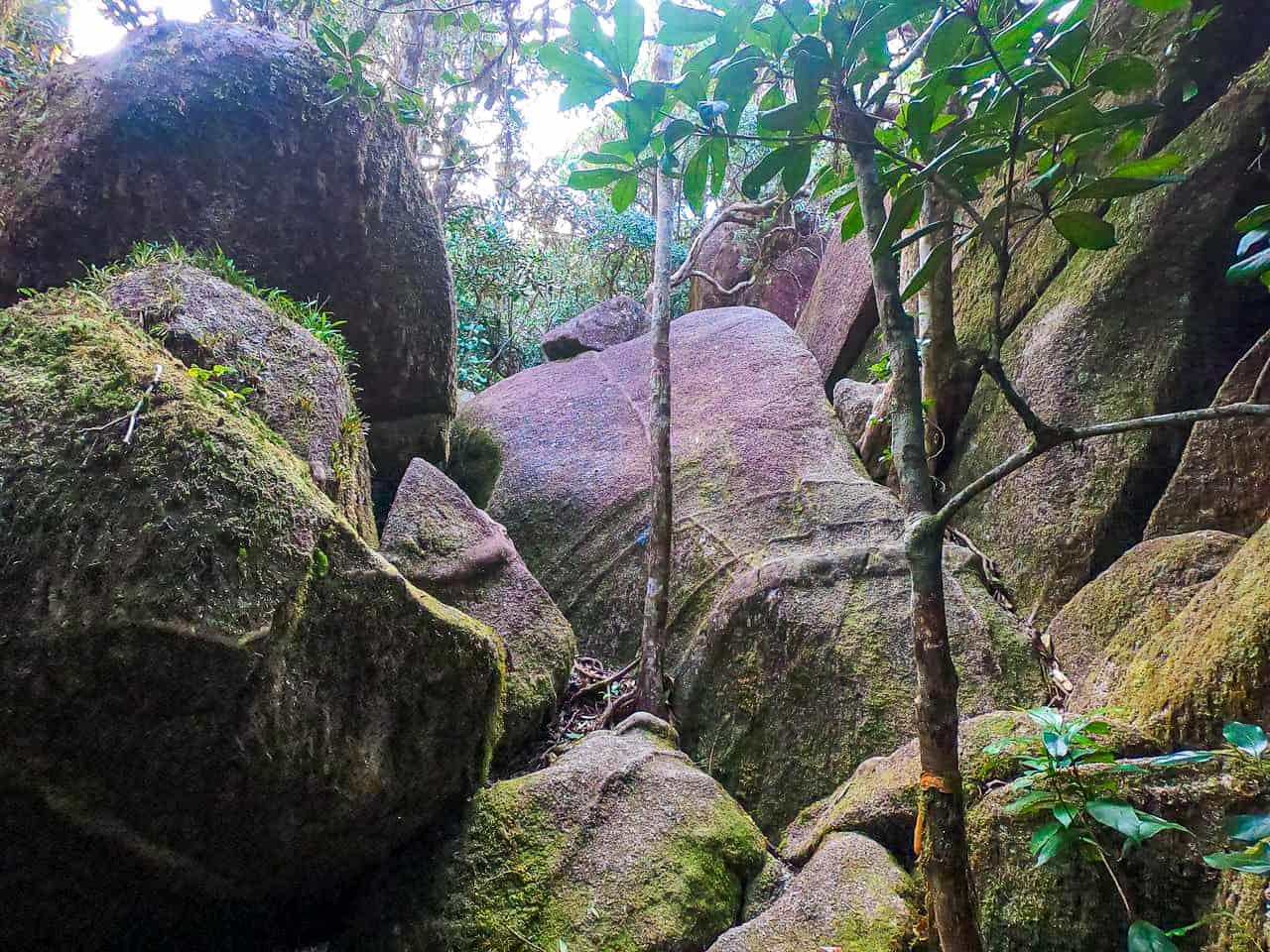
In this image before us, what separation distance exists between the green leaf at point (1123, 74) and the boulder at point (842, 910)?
2.40 metres

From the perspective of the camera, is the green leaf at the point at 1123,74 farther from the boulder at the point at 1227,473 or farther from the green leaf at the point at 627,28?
the boulder at the point at 1227,473

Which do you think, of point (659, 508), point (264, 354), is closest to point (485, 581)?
point (659, 508)

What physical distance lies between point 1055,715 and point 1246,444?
2.04 meters

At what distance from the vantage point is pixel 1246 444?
3102 mm

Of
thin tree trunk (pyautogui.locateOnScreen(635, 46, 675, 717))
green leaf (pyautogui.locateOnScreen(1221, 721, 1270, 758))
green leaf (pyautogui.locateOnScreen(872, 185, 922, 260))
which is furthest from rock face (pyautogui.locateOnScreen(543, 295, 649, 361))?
green leaf (pyautogui.locateOnScreen(1221, 721, 1270, 758))

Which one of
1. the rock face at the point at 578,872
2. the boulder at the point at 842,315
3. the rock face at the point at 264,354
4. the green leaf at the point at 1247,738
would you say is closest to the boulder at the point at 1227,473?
the green leaf at the point at 1247,738

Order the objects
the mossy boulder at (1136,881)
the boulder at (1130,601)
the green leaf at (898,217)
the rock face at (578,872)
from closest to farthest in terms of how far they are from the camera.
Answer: the green leaf at (898,217) < the mossy boulder at (1136,881) < the rock face at (578,872) < the boulder at (1130,601)

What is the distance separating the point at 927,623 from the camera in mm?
1639

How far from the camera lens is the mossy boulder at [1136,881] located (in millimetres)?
1870

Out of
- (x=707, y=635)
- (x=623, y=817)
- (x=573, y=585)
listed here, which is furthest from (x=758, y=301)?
(x=623, y=817)

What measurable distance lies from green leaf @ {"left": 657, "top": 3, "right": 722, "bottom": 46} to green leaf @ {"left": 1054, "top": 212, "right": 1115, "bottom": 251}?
0.95 meters

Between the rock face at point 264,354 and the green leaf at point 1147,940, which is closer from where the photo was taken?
the green leaf at point 1147,940

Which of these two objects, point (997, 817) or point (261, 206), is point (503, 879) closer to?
point (997, 817)

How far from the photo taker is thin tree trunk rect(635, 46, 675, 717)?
4.08 m
